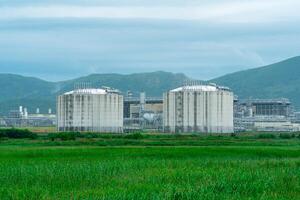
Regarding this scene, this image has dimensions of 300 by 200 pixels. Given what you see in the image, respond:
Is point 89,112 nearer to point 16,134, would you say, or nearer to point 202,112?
point 202,112

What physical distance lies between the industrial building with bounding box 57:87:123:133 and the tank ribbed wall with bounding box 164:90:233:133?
11.9 metres

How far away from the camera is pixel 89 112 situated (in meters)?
149

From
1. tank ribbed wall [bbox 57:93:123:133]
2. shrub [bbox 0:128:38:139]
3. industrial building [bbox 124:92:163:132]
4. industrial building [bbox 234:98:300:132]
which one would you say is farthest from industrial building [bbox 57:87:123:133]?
shrub [bbox 0:128:38:139]

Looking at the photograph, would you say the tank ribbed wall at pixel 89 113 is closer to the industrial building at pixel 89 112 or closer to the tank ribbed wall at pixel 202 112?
the industrial building at pixel 89 112

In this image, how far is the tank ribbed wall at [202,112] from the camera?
480 feet

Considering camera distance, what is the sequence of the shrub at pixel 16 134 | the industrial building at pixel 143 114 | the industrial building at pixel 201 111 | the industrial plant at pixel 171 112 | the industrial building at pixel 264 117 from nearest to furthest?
1. the shrub at pixel 16 134
2. the industrial building at pixel 201 111
3. the industrial plant at pixel 171 112
4. the industrial building at pixel 264 117
5. the industrial building at pixel 143 114

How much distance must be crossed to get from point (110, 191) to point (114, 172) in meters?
8.20

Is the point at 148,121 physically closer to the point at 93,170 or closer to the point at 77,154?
the point at 77,154

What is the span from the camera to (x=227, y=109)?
484 feet

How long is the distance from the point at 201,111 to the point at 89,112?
23.5 meters

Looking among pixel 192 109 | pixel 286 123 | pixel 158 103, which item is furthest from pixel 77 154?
pixel 158 103

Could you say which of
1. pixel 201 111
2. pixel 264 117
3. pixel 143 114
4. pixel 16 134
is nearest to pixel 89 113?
pixel 201 111

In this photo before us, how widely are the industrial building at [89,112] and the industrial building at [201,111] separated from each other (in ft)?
38.2

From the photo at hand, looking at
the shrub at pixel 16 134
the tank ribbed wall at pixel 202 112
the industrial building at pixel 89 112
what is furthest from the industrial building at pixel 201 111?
the shrub at pixel 16 134
